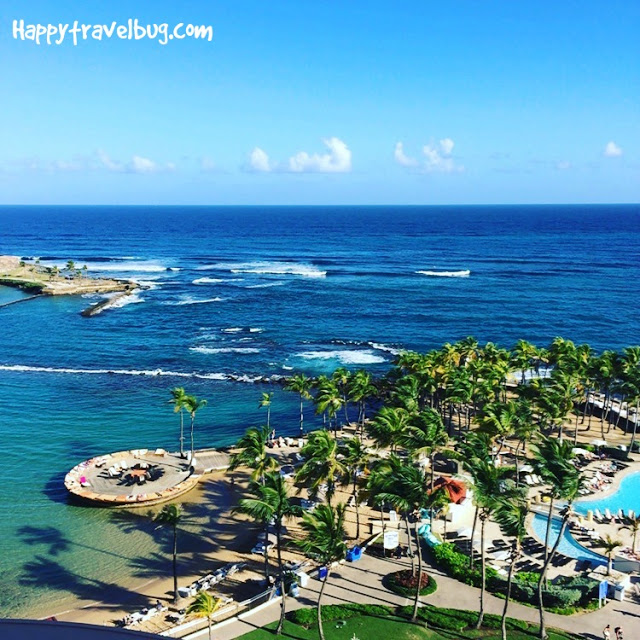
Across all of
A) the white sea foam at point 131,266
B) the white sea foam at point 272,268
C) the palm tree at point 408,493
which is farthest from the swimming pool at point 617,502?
the white sea foam at point 131,266

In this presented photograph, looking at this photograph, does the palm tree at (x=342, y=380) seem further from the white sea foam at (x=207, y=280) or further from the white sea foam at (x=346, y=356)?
the white sea foam at (x=207, y=280)

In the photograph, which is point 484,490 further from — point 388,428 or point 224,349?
point 224,349

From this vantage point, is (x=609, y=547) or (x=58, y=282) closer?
(x=609, y=547)

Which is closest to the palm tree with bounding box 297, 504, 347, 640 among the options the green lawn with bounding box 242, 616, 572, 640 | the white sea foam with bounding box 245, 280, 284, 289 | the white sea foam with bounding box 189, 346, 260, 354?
the green lawn with bounding box 242, 616, 572, 640

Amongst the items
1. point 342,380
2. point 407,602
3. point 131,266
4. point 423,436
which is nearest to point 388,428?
point 423,436

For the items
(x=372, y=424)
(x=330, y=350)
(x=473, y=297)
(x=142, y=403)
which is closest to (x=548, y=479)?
(x=372, y=424)

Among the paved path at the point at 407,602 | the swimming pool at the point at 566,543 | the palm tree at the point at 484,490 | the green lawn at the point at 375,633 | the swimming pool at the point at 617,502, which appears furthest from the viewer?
the swimming pool at the point at 617,502

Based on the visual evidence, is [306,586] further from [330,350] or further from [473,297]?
[473,297]
